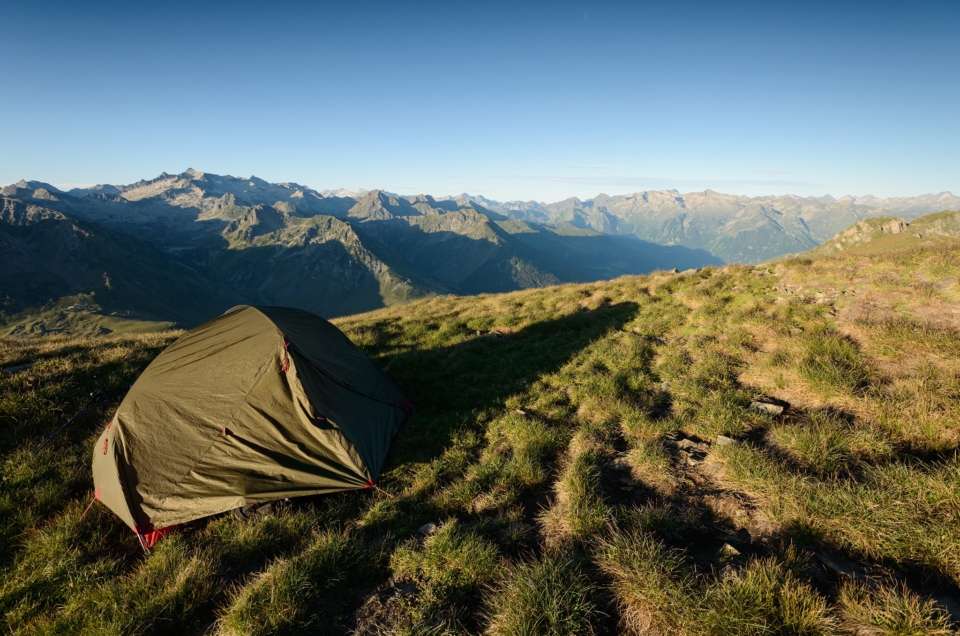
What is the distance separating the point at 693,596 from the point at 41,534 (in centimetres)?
1007

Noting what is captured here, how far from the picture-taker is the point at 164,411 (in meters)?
8.29

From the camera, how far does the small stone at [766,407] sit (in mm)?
7648

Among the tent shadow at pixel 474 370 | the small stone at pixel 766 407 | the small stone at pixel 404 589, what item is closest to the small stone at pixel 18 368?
the tent shadow at pixel 474 370

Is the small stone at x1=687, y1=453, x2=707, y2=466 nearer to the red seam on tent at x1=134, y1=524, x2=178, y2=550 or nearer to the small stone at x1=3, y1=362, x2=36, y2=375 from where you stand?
the red seam on tent at x1=134, y1=524, x2=178, y2=550

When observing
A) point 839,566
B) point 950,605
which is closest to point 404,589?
point 839,566

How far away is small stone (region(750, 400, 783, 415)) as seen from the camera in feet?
25.1

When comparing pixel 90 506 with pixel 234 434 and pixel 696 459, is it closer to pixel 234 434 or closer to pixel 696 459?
pixel 234 434

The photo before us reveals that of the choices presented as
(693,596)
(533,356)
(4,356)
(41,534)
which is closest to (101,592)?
(41,534)

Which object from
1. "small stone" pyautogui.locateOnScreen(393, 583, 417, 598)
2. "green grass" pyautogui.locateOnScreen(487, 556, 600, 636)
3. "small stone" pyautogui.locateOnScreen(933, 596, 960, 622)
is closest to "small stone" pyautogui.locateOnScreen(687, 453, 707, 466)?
"small stone" pyautogui.locateOnScreen(933, 596, 960, 622)

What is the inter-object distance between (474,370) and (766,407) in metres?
8.16

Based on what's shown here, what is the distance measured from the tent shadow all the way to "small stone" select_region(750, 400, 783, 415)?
17.2 ft

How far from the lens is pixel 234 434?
26.3 ft

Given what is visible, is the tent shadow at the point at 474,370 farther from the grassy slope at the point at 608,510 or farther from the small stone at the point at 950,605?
the small stone at the point at 950,605

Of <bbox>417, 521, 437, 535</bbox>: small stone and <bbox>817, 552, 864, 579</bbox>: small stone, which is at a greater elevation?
<bbox>817, 552, 864, 579</bbox>: small stone
